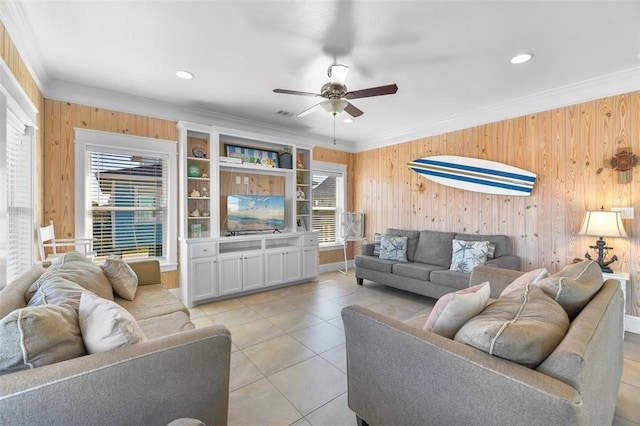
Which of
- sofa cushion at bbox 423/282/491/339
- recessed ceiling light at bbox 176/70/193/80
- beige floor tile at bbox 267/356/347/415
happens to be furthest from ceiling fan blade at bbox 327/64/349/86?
beige floor tile at bbox 267/356/347/415

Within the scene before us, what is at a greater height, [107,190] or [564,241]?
[107,190]

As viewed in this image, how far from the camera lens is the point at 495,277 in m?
2.40

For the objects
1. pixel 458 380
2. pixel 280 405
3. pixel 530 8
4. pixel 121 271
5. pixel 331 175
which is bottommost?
pixel 280 405

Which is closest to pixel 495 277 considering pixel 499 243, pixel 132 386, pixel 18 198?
pixel 499 243

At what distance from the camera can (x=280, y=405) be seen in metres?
1.86

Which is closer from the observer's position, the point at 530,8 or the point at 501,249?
the point at 530,8

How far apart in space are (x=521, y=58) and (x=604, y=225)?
1.80 metres

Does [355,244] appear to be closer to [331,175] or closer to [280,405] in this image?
[331,175]

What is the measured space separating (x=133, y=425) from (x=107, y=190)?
329cm

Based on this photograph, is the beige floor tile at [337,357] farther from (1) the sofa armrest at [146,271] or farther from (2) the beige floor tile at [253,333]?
(1) the sofa armrest at [146,271]

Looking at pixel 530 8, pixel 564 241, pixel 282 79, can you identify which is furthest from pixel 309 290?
pixel 530 8

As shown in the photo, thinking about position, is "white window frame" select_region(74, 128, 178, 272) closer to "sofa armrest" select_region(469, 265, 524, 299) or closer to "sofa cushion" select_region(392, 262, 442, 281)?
"sofa cushion" select_region(392, 262, 442, 281)

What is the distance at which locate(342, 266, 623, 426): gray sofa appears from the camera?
92 centimetres

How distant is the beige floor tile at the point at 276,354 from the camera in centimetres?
231
